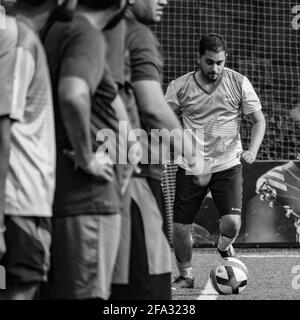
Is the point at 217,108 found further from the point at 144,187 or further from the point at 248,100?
the point at 144,187

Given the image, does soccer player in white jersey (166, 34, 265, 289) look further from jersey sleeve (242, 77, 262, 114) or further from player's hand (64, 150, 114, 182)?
player's hand (64, 150, 114, 182)

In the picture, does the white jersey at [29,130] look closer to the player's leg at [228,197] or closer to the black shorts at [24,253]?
the black shorts at [24,253]

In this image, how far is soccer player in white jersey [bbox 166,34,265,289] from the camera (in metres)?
8.05

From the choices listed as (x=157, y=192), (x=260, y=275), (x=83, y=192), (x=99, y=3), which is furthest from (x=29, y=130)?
(x=260, y=275)

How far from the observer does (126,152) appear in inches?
160

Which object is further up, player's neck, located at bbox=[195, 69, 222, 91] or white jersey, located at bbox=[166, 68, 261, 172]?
player's neck, located at bbox=[195, 69, 222, 91]

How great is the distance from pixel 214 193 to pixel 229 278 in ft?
3.36

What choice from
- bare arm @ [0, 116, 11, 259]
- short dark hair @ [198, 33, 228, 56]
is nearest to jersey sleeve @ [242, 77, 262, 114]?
short dark hair @ [198, 33, 228, 56]

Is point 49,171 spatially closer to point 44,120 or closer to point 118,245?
point 44,120

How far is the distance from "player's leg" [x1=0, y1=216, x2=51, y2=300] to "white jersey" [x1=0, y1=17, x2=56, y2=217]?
5 centimetres

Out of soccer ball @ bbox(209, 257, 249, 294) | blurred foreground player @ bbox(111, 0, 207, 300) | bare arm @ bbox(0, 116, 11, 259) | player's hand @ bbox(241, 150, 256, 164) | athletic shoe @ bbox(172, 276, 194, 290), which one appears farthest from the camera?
athletic shoe @ bbox(172, 276, 194, 290)

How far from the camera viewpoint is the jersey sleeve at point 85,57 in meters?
3.74
